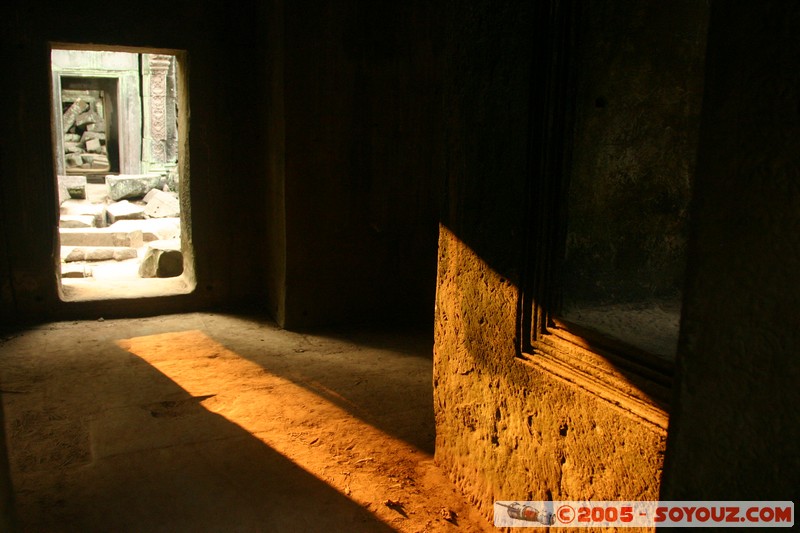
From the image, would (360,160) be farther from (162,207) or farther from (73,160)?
(73,160)

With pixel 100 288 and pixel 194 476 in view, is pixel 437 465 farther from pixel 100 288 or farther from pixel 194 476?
pixel 100 288

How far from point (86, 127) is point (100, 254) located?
53.5 feet

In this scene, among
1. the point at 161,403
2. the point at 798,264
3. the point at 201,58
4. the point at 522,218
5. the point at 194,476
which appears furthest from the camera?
the point at 201,58

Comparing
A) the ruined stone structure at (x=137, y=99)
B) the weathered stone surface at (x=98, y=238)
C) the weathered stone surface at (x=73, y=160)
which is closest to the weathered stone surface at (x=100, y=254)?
the weathered stone surface at (x=98, y=238)

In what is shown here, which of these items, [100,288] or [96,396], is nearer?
[96,396]

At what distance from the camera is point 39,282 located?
5.53m

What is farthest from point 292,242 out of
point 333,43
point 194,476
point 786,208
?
point 786,208

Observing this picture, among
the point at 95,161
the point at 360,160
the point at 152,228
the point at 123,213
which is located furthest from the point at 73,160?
the point at 360,160

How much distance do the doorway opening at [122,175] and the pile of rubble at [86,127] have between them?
4cm

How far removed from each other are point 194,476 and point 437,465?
3.89 ft

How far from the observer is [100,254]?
8.81 metres

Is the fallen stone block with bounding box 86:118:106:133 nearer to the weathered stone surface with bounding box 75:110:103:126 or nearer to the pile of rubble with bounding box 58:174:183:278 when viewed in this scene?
the weathered stone surface with bounding box 75:110:103:126

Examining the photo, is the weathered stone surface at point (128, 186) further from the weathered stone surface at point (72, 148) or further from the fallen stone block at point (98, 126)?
the fallen stone block at point (98, 126)

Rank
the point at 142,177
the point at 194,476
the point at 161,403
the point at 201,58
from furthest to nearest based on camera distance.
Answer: the point at 142,177 < the point at 201,58 < the point at 161,403 < the point at 194,476
